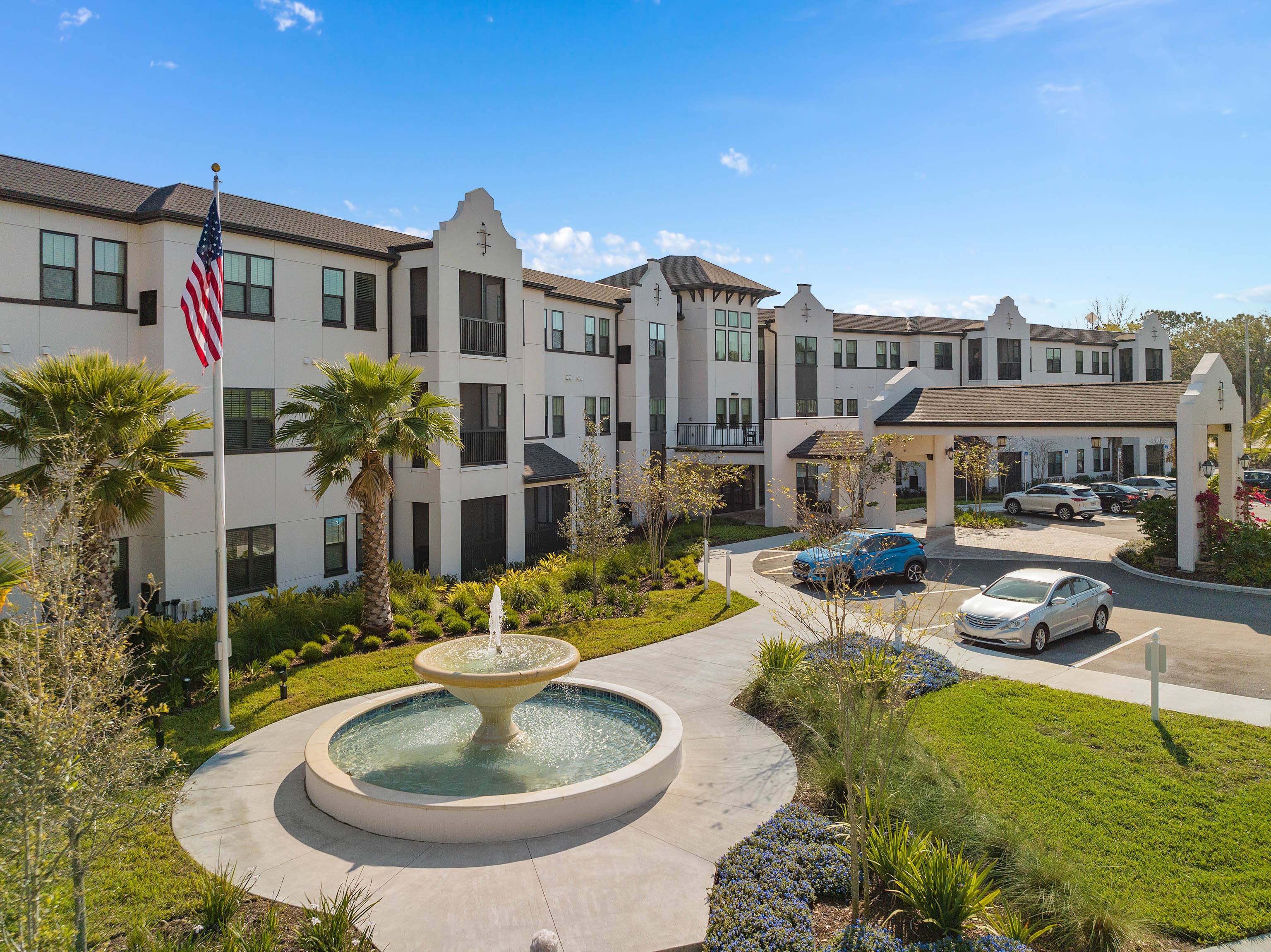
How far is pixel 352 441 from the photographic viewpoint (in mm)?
16719

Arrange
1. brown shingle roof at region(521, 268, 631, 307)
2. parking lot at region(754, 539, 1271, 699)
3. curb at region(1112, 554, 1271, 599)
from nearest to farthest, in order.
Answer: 1. parking lot at region(754, 539, 1271, 699)
2. curb at region(1112, 554, 1271, 599)
3. brown shingle roof at region(521, 268, 631, 307)

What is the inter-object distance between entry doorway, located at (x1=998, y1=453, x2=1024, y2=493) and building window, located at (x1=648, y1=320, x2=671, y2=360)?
2449 centimetres

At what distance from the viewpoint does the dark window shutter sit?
718 inches

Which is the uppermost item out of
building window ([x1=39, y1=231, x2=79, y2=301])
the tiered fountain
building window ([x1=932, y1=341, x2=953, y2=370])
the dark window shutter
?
building window ([x1=932, y1=341, x2=953, y2=370])

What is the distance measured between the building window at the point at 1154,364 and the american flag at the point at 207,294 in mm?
60507

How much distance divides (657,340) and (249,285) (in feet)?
62.4

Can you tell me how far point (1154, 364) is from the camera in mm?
56688

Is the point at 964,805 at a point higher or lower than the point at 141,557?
lower

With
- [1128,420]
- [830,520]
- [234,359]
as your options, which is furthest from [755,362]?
[234,359]

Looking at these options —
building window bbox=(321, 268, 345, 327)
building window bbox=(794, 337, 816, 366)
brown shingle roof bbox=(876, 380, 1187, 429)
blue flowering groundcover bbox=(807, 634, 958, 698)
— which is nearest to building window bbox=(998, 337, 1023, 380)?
building window bbox=(794, 337, 816, 366)

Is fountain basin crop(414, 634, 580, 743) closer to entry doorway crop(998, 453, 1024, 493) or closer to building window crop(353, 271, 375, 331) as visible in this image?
building window crop(353, 271, 375, 331)

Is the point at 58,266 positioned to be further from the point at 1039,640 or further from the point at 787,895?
the point at 1039,640

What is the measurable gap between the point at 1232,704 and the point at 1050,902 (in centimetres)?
812

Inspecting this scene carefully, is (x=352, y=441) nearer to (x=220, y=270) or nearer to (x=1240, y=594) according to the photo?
(x=220, y=270)
